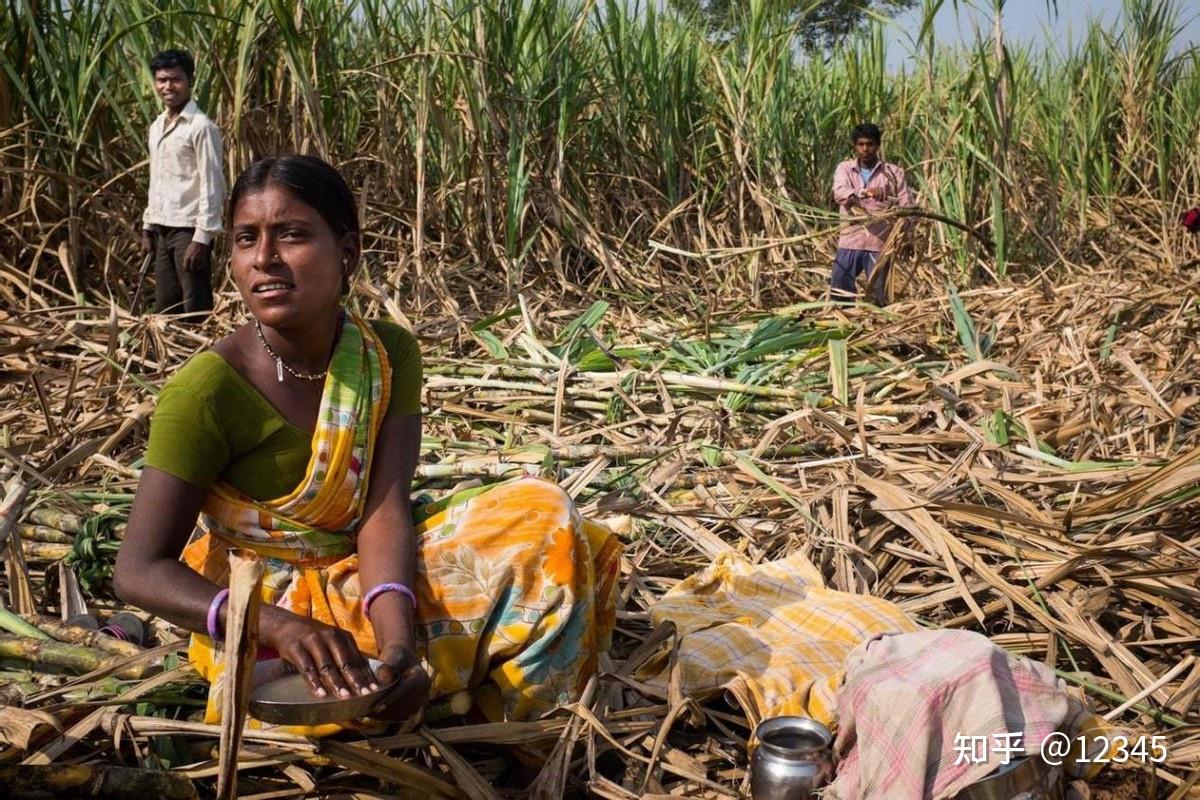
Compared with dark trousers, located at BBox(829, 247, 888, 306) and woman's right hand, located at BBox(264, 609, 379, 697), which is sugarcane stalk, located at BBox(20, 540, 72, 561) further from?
dark trousers, located at BBox(829, 247, 888, 306)

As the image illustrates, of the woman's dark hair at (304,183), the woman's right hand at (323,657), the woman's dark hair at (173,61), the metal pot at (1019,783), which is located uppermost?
the woman's dark hair at (173,61)

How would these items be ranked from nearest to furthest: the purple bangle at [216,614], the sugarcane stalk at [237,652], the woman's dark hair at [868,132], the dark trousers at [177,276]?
the sugarcane stalk at [237,652], the purple bangle at [216,614], the dark trousers at [177,276], the woman's dark hair at [868,132]

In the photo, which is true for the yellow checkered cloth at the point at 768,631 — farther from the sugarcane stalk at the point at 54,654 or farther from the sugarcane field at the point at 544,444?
the sugarcane stalk at the point at 54,654

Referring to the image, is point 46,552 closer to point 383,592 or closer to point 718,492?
point 383,592

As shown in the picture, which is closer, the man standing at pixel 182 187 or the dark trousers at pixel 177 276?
the man standing at pixel 182 187

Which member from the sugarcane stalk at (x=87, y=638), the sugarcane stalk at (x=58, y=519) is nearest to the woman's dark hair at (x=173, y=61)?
the sugarcane stalk at (x=58, y=519)

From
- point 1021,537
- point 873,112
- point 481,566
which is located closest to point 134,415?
point 481,566

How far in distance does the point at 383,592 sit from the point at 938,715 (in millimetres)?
848

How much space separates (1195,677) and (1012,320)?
286cm

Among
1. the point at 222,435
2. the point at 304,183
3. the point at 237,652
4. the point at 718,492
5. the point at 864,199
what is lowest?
the point at 718,492

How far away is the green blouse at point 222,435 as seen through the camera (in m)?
1.68

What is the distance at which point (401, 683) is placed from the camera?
161 cm

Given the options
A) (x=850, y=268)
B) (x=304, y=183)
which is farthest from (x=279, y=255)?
(x=850, y=268)

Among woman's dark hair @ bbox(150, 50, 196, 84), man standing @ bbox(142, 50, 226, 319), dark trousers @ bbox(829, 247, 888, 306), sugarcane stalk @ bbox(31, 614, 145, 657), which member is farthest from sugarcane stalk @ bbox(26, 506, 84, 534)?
dark trousers @ bbox(829, 247, 888, 306)
